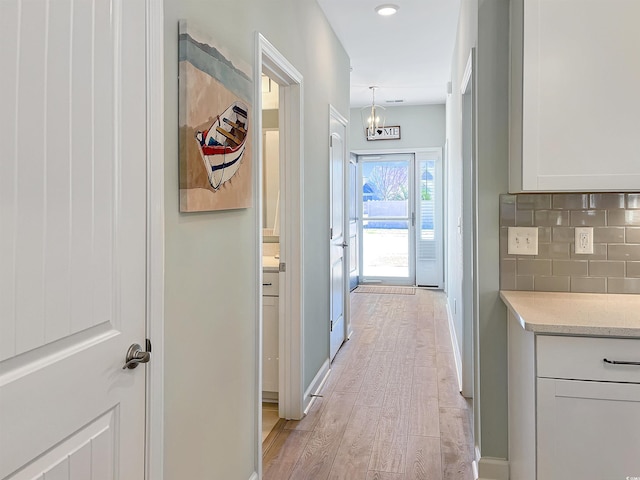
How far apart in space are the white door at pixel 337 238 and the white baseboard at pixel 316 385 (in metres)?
0.21

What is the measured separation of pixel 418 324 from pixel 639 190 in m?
3.60

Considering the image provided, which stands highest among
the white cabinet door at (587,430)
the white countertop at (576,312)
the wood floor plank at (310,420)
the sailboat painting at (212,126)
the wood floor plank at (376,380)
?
the sailboat painting at (212,126)

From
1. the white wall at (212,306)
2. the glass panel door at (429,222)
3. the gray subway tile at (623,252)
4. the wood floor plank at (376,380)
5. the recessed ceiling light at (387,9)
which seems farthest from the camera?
the glass panel door at (429,222)

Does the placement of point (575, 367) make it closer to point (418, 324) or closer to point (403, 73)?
point (418, 324)

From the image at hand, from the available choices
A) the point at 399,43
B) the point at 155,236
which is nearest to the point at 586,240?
the point at 155,236

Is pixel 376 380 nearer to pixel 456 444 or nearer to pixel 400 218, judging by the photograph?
pixel 456 444

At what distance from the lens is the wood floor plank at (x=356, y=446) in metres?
2.43

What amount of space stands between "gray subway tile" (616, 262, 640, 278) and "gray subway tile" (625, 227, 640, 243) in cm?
10

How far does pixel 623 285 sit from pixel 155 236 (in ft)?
6.33

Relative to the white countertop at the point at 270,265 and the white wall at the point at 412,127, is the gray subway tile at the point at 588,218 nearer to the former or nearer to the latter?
the white countertop at the point at 270,265

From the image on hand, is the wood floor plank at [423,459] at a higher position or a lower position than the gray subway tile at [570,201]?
lower

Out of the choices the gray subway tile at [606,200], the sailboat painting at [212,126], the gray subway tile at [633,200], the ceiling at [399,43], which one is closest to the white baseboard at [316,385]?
the sailboat painting at [212,126]

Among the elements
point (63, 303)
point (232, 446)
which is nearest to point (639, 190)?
point (232, 446)

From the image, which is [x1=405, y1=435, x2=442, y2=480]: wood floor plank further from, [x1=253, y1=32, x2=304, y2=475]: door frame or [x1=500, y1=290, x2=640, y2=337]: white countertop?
[x1=500, y1=290, x2=640, y2=337]: white countertop
